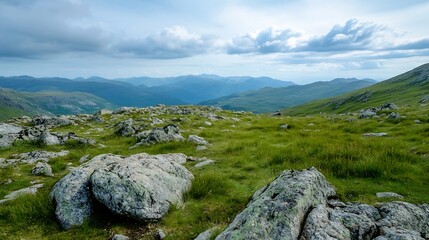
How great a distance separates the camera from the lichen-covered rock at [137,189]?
995 cm

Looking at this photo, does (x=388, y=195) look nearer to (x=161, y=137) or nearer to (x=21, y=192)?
(x=21, y=192)

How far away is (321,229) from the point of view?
7160 millimetres

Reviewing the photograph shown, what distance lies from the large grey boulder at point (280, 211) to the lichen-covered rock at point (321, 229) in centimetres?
20

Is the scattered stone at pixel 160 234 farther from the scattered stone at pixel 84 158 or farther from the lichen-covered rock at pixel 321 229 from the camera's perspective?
the scattered stone at pixel 84 158

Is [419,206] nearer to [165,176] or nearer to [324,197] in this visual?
[324,197]

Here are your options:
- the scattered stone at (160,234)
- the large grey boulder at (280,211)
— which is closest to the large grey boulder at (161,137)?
the scattered stone at (160,234)

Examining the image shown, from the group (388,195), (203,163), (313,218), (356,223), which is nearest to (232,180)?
(203,163)

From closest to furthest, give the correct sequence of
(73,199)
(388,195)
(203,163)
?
1. (73,199)
2. (388,195)
3. (203,163)

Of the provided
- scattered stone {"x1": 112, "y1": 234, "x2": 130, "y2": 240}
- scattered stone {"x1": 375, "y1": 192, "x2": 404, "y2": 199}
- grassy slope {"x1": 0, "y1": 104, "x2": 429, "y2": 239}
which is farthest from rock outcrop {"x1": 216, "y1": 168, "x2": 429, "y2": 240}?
scattered stone {"x1": 112, "y1": 234, "x2": 130, "y2": 240}

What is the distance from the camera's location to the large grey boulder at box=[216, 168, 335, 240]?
7156 millimetres

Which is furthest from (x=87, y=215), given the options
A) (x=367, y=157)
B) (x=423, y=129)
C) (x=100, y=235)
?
(x=423, y=129)

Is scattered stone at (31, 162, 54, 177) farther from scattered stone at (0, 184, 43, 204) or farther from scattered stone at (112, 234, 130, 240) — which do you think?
scattered stone at (112, 234, 130, 240)

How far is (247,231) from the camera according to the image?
7.22 m

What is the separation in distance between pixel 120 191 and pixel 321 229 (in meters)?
6.36
